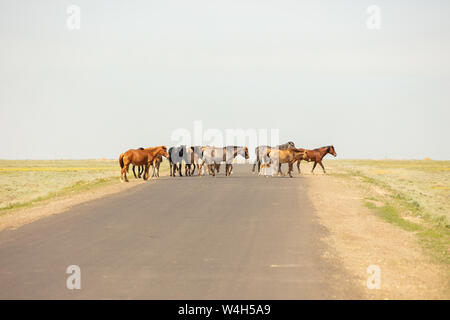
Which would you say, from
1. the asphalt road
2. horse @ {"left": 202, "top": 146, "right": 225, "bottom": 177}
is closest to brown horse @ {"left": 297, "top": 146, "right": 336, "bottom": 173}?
horse @ {"left": 202, "top": 146, "right": 225, "bottom": 177}

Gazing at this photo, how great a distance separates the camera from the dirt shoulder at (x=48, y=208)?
1789cm

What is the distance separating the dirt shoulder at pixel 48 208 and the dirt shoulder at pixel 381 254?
375 inches

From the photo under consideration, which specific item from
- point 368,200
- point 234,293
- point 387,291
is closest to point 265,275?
point 234,293

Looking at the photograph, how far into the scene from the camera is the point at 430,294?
9016 millimetres

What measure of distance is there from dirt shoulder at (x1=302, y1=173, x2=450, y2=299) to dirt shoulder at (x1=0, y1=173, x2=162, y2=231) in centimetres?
953

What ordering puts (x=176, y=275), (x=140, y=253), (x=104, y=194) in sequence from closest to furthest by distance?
(x=176, y=275) → (x=140, y=253) → (x=104, y=194)

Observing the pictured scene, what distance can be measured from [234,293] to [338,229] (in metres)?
7.91

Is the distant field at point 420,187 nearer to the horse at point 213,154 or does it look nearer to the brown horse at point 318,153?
the brown horse at point 318,153

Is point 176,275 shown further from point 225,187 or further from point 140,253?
point 225,187

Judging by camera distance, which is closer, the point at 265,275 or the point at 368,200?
the point at 265,275
